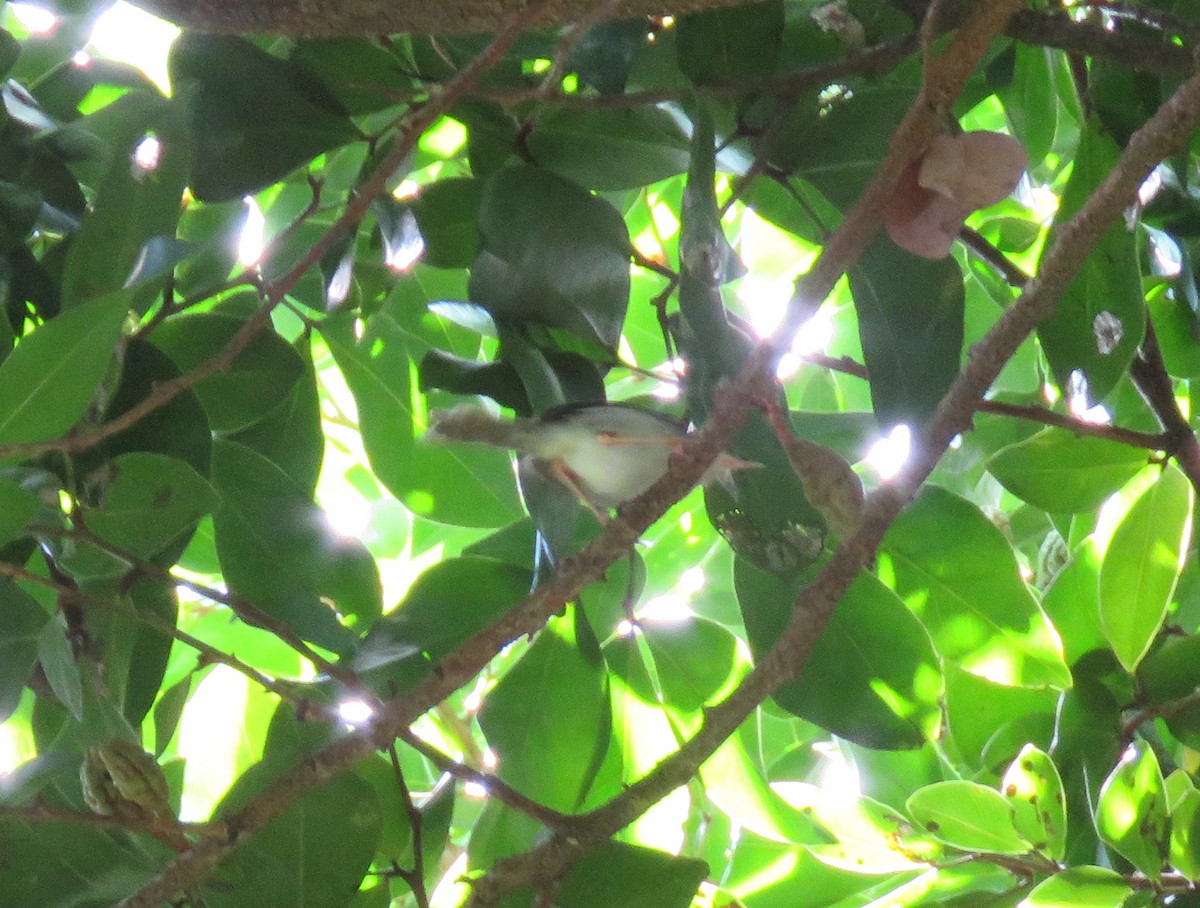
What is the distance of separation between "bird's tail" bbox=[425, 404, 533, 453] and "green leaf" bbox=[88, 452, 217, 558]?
0.98 feet

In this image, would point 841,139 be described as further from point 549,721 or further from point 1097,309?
point 549,721

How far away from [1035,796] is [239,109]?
0.92 metres

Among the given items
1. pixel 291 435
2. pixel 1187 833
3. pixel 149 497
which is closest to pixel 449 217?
pixel 291 435

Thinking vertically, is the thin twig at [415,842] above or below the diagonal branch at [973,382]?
below

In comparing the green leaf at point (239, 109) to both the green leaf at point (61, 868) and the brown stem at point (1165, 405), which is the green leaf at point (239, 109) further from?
the brown stem at point (1165, 405)

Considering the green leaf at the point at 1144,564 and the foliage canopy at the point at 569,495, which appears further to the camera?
the green leaf at the point at 1144,564

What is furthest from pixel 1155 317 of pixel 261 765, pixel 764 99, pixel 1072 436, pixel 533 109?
pixel 261 765

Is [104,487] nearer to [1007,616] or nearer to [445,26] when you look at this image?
[445,26]

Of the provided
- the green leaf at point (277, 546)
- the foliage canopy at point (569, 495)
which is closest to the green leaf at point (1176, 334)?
the foliage canopy at point (569, 495)

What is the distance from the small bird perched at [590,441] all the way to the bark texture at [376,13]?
31 centimetres

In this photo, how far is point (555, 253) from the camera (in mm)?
964

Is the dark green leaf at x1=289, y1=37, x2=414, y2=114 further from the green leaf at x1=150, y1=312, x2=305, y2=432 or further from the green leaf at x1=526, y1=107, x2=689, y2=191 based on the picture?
the green leaf at x1=150, y1=312, x2=305, y2=432

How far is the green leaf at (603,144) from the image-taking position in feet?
3.43

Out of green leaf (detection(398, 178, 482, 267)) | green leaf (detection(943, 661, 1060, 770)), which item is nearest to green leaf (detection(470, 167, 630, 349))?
green leaf (detection(398, 178, 482, 267))
